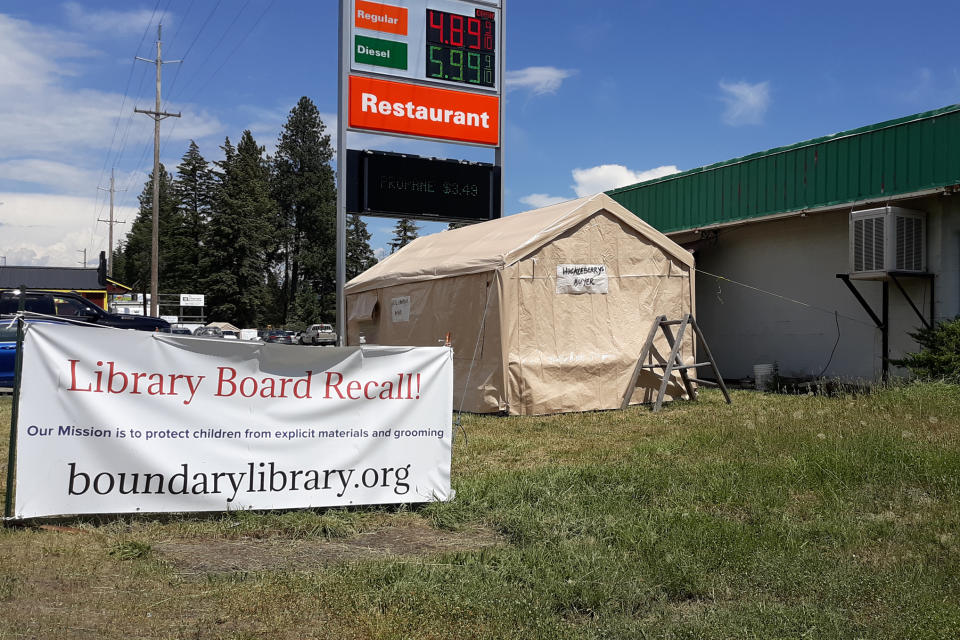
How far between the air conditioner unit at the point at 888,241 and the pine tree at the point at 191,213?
6197 centimetres

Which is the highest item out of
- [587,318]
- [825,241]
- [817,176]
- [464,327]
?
[817,176]

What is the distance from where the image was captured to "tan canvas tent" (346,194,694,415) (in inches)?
454

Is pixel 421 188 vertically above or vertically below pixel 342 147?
below

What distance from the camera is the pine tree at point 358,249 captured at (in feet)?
229

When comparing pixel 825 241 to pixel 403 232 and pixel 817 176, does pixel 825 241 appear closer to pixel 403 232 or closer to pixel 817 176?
pixel 817 176

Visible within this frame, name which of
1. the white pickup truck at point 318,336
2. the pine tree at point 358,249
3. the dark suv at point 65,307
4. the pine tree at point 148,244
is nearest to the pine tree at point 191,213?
the pine tree at point 148,244

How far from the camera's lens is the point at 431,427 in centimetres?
634

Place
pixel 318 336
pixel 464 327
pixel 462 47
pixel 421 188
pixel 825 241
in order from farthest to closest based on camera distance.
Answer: pixel 318 336, pixel 462 47, pixel 421 188, pixel 825 241, pixel 464 327

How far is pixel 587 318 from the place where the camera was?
39.9ft

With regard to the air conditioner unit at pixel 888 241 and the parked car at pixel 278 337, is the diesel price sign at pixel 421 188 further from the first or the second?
the parked car at pixel 278 337

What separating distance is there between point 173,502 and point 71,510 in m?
0.65

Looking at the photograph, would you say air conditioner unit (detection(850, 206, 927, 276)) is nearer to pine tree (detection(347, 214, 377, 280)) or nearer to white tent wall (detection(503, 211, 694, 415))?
white tent wall (detection(503, 211, 694, 415))

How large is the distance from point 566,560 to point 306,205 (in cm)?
6947

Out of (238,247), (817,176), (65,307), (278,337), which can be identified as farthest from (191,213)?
(817,176)
